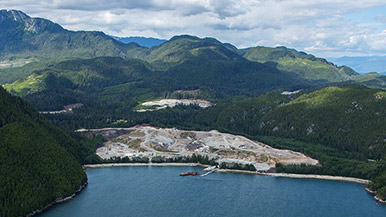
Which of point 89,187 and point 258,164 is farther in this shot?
point 258,164

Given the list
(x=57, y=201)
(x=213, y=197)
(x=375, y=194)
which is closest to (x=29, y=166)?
(x=57, y=201)

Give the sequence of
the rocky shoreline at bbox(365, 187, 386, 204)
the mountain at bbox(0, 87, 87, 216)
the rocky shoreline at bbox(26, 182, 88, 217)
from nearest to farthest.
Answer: the mountain at bbox(0, 87, 87, 216) < the rocky shoreline at bbox(26, 182, 88, 217) < the rocky shoreline at bbox(365, 187, 386, 204)

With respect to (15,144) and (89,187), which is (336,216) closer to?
(89,187)

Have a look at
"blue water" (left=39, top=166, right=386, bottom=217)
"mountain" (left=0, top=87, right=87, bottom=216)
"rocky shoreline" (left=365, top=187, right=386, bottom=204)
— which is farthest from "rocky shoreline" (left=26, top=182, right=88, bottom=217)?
"rocky shoreline" (left=365, top=187, right=386, bottom=204)

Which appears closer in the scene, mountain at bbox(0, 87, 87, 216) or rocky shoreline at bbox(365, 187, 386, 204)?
mountain at bbox(0, 87, 87, 216)

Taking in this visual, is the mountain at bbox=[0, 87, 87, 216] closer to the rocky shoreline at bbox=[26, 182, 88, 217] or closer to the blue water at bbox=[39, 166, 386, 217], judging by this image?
the rocky shoreline at bbox=[26, 182, 88, 217]

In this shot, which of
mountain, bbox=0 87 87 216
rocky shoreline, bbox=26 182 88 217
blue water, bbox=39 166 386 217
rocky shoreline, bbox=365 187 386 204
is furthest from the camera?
rocky shoreline, bbox=365 187 386 204

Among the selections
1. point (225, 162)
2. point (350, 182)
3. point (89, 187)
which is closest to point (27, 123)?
point (89, 187)
